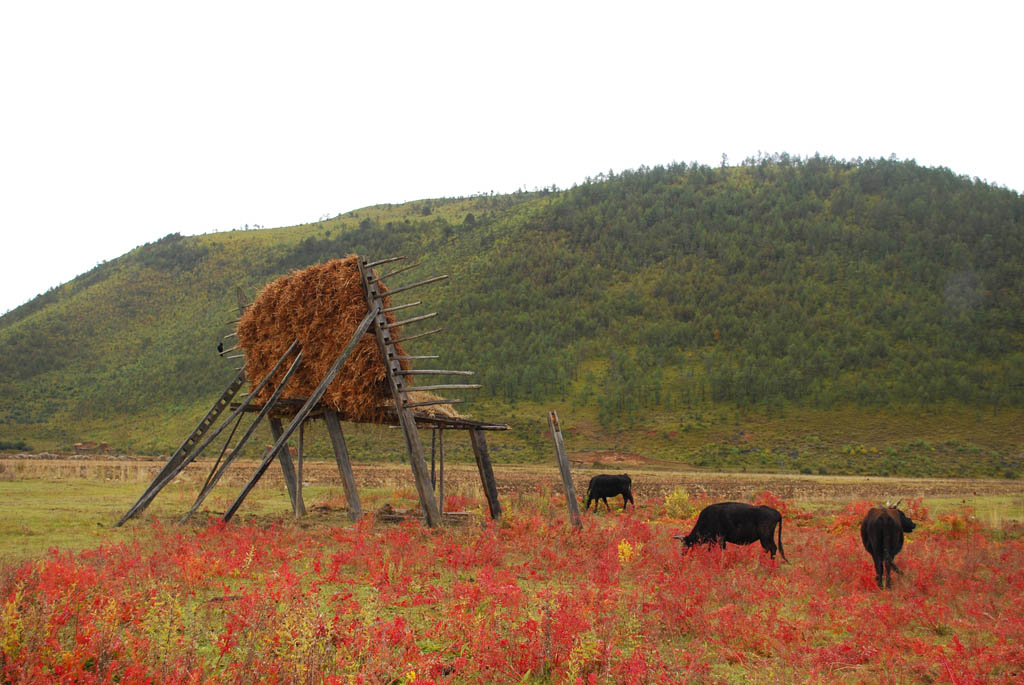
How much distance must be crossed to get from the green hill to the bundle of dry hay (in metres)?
31.3

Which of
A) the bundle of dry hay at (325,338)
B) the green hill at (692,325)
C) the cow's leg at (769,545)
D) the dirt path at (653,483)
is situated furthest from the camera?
the green hill at (692,325)

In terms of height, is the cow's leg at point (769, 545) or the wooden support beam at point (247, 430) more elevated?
the wooden support beam at point (247, 430)

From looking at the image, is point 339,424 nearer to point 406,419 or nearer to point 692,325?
point 406,419

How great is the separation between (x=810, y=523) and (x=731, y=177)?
82923 mm

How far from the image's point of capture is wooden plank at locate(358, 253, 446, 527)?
14094 millimetres

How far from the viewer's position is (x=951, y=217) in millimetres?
73188

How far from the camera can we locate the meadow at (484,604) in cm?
589

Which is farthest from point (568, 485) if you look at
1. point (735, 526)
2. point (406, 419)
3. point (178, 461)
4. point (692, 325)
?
point (692, 325)

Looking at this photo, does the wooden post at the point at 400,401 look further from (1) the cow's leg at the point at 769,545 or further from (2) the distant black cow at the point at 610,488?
(2) the distant black cow at the point at 610,488

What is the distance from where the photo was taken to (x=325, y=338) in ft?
52.5

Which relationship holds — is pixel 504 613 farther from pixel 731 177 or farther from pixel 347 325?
pixel 731 177

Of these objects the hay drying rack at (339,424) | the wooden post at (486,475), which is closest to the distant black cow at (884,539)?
the hay drying rack at (339,424)

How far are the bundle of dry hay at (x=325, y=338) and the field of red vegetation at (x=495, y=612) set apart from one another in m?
3.04

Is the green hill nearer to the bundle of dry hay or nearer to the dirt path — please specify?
the dirt path
